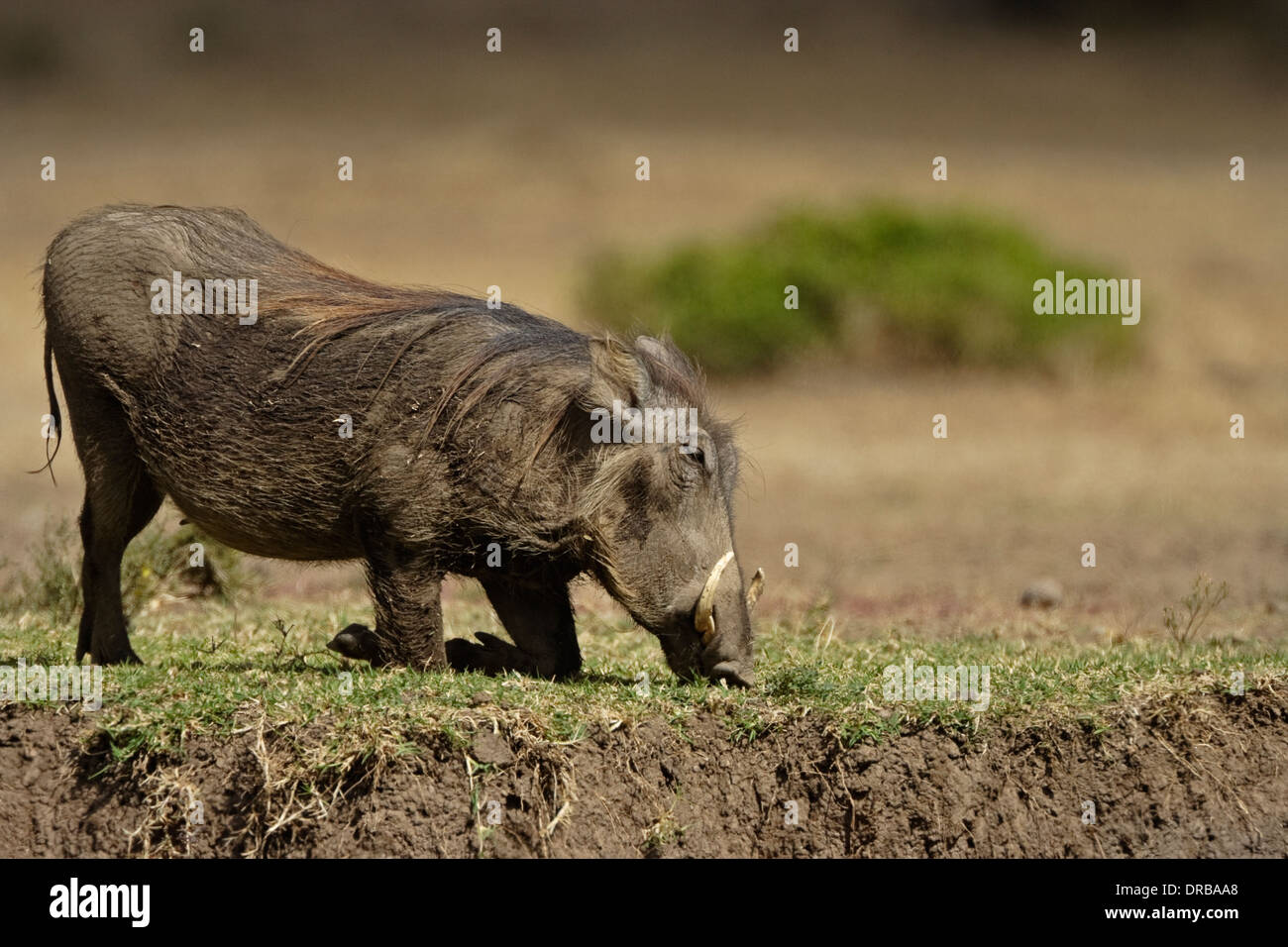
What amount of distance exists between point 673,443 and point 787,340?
1056cm

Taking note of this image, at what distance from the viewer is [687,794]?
502 centimetres

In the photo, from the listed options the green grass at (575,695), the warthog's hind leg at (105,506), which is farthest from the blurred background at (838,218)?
the warthog's hind leg at (105,506)

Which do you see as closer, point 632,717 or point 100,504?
point 632,717

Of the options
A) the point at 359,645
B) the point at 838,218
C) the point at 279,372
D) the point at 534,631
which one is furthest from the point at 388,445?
the point at 838,218

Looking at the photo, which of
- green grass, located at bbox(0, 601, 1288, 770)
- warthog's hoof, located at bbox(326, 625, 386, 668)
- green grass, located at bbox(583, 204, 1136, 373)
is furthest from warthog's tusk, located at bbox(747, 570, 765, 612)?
green grass, located at bbox(583, 204, 1136, 373)

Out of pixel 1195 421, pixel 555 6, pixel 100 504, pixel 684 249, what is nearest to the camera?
pixel 100 504

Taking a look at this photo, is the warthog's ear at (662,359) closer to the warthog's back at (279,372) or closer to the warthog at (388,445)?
the warthog at (388,445)

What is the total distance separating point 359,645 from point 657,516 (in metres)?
1.05

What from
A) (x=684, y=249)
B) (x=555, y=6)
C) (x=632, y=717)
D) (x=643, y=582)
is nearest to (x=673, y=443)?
(x=643, y=582)

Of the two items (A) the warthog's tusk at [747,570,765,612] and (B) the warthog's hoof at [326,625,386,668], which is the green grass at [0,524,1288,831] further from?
(A) the warthog's tusk at [747,570,765,612]

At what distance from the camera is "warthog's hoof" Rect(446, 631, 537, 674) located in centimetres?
564

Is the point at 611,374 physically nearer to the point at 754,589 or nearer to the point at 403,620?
the point at 754,589
